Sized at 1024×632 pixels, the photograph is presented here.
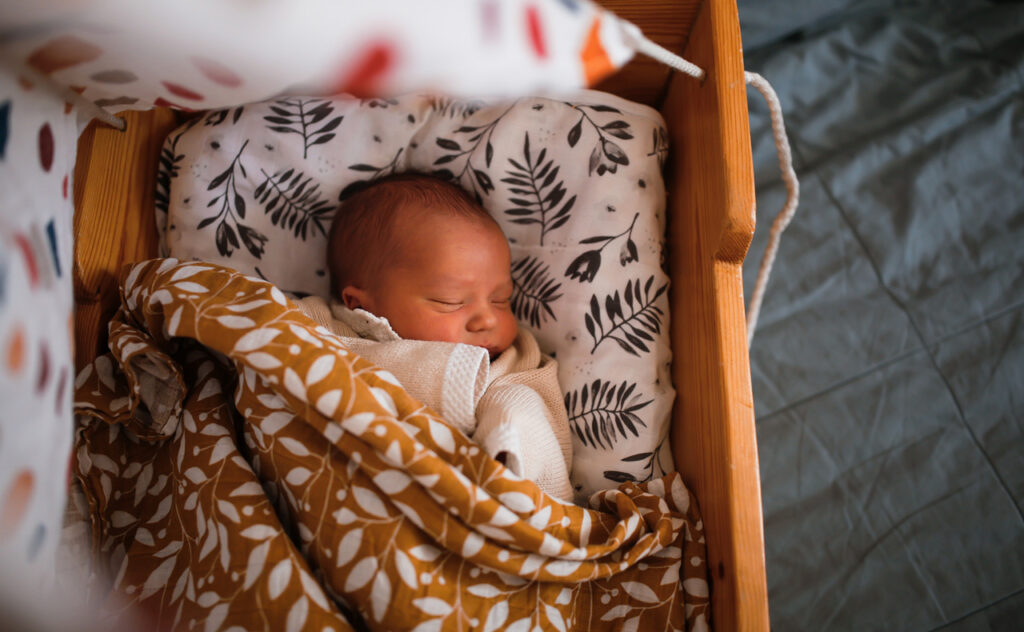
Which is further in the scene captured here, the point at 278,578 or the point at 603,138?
the point at 603,138

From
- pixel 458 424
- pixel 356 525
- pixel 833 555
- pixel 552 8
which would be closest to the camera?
pixel 552 8

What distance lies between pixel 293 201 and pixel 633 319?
48 centimetres

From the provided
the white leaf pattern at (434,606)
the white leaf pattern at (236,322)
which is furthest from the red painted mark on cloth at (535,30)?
the white leaf pattern at (434,606)

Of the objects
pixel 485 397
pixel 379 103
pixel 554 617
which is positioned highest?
pixel 379 103

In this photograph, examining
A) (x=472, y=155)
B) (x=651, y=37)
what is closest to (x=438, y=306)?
(x=472, y=155)

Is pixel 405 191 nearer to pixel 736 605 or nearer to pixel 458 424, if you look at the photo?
pixel 458 424

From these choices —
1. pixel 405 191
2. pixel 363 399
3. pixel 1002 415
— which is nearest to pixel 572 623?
pixel 363 399

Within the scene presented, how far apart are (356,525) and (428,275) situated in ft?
1.05

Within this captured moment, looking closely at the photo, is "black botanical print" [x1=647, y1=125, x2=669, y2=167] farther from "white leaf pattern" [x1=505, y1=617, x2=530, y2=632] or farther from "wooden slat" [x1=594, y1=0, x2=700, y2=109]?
"white leaf pattern" [x1=505, y1=617, x2=530, y2=632]

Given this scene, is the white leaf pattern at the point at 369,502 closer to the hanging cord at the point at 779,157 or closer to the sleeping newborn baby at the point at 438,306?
the sleeping newborn baby at the point at 438,306

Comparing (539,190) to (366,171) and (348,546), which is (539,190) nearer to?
(366,171)

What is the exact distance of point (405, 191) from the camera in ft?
2.74

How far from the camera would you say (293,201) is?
2.92 ft

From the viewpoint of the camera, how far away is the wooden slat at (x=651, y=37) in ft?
2.61
